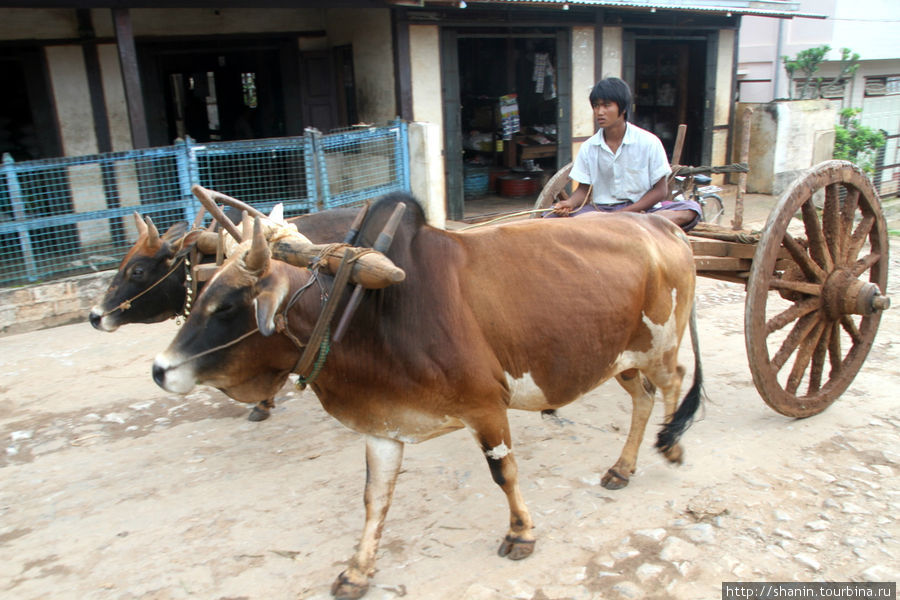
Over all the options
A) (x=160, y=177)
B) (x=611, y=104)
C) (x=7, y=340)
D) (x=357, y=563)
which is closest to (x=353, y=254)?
(x=357, y=563)

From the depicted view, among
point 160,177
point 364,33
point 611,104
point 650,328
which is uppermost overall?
point 364,33

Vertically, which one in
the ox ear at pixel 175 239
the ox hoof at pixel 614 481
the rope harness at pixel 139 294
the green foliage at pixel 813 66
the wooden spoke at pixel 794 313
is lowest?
the ox hoof at pixel 614 481

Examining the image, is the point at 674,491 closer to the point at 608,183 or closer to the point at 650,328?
the point at 650,328

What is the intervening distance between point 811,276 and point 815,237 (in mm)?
235

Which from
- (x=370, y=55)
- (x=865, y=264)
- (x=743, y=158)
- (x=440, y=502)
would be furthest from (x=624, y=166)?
(x=370, y=55)

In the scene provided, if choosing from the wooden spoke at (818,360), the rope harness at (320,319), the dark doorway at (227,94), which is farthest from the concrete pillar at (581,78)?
the rope harness at (320,319)

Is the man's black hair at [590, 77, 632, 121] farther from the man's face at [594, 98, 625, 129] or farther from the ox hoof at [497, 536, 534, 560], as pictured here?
the ox hoof at [497, 536, 534, 560]

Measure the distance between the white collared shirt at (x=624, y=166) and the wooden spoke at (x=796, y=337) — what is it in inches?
49.3

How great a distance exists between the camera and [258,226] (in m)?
2.49

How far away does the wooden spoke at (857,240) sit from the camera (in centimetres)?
448

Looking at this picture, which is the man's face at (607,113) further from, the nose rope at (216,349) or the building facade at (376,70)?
the building facade at (376,70)

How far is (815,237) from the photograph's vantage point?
429cm

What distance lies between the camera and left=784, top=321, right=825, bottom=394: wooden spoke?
4.27 meters

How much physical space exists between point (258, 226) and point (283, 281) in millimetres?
256
